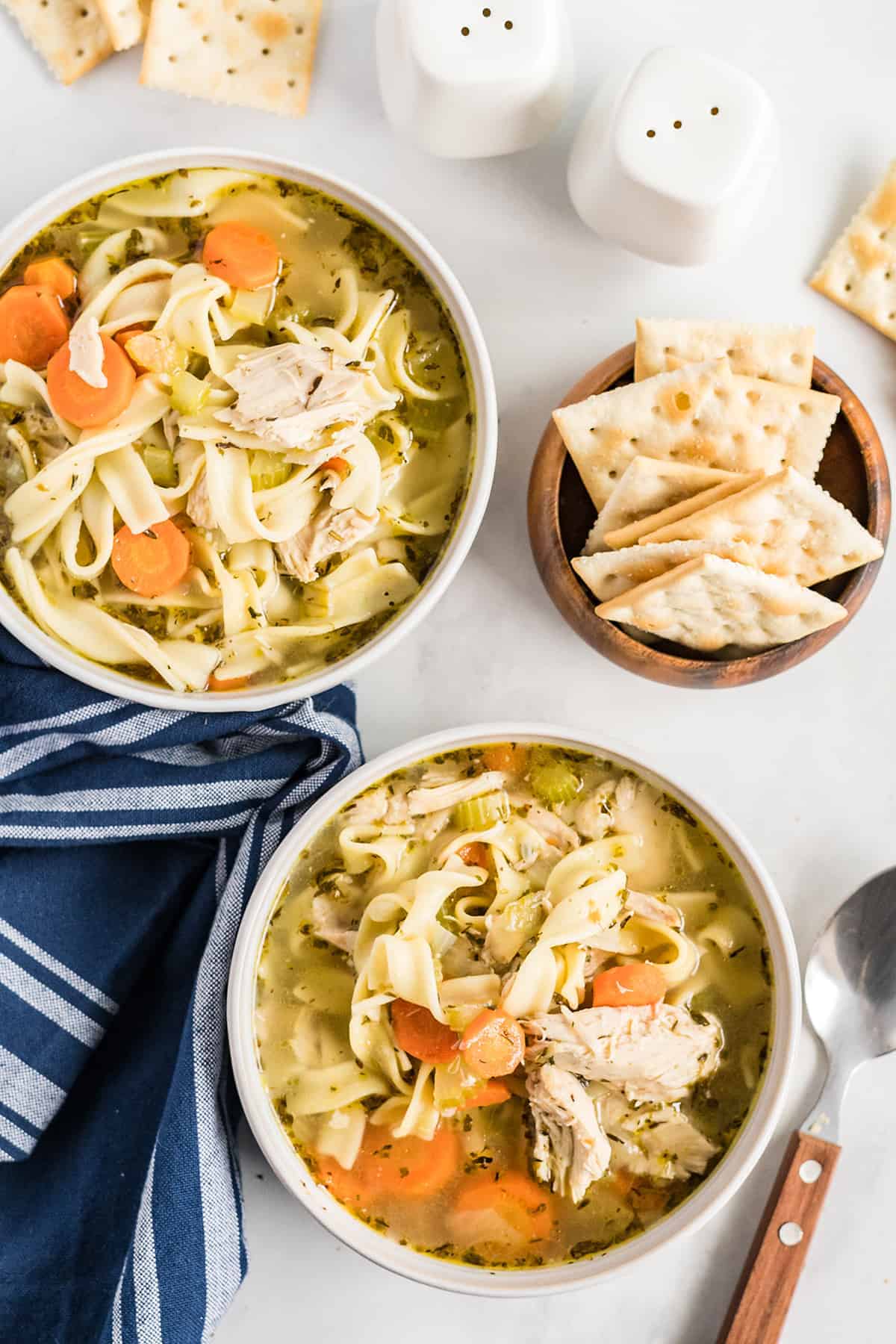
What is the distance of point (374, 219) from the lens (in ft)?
8.56

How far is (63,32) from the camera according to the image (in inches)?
111

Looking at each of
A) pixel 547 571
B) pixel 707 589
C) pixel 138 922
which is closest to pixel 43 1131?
pixel 138 922

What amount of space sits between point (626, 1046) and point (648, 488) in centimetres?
127

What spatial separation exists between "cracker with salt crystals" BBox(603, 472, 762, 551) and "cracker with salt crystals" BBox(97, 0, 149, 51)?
1719 mm

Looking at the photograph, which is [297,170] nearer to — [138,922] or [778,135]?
[778,135]

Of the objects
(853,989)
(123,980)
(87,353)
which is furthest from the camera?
(853,989)

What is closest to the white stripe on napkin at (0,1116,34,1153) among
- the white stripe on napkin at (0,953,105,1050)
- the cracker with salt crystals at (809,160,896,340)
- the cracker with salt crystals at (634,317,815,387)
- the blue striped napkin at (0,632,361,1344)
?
the blue striped napkin at (0,632,361,1344)

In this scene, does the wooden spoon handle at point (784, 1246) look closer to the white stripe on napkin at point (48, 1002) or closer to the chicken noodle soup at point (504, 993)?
the chicken noodle soup at point (504, 993)

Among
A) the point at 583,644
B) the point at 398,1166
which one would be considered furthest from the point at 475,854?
the point at 398,1166

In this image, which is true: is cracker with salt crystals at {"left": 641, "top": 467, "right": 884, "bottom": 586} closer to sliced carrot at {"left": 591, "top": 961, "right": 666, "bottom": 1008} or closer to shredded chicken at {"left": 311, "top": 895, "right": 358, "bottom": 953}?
sliced carrot at {"left": 591, "top": 961, "right": 666, "bottom": 1008}

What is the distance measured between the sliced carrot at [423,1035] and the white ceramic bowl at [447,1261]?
0.34 meters

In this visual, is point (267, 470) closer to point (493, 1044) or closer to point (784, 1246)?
point (493, 1044)

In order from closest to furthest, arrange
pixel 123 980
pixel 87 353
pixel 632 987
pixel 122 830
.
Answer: pixel 87 353
pixel 632 987
pixel 122 830
pixel 123 980

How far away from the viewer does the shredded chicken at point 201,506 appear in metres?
2.58
